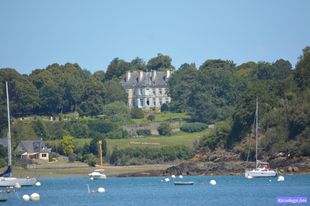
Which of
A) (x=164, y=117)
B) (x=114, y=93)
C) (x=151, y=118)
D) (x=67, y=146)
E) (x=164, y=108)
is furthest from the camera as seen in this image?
(x=114, y=93)

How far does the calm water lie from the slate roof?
23192mm

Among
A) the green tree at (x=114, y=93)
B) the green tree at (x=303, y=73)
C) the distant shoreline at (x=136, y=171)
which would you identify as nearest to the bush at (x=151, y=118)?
the green tree at (x=114, y=93)

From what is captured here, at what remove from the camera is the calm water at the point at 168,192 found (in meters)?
90.4

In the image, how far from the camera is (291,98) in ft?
452

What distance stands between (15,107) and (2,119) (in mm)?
20068

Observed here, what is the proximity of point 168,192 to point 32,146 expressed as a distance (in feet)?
166

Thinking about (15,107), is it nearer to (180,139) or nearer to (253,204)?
(180,139)

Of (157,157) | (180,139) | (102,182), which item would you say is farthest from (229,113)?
(102,182)

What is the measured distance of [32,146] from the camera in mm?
149250

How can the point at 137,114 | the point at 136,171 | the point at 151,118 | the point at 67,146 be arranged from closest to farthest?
the point at 136,171, the point at 67,146, the point at 151,118, the point at 137,114

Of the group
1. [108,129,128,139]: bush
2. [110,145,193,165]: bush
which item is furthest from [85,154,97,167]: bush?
[108,129,128,139]: bush

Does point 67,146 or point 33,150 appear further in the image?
point 67,146

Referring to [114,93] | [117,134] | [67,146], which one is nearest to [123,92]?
[114,93]

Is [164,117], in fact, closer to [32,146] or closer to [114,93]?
[114,93]
